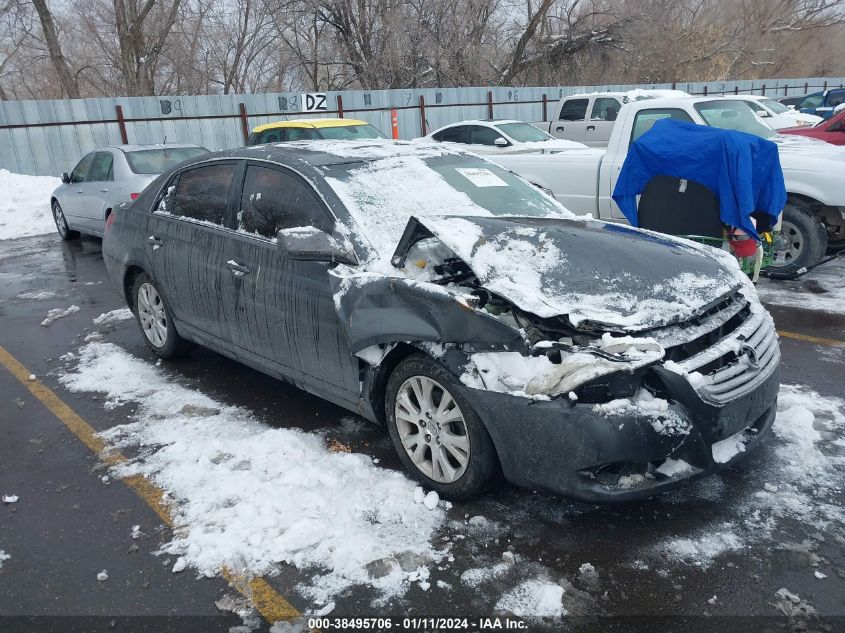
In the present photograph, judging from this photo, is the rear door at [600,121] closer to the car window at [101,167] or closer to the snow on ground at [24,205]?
the car window at [101,167]

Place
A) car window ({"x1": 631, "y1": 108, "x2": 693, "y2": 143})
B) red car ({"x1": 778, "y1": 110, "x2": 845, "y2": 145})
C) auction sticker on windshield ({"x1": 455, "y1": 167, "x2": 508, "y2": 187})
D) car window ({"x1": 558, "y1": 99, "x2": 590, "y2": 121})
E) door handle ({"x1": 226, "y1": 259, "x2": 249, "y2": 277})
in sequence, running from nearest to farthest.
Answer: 1. door handle ({"x1": 226, "y1": 259, "x2": 249, "y2": 277})
2. auction sticker on windshield ({"x1": 455, "y1": 167, "x2": 508, "y2": 187})
3. car window ({"x1": 631, "y1": 108, "x2": 693, "y2": 143})
4. red car ({"x1": 778, "y1": 110, "x2": 845, "y2": 145})
5. car window ({"x1": 558, "y1": 99, "x2": 590, "y2": 121})

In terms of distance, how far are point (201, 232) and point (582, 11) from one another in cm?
3306

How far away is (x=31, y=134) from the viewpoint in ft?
53.5

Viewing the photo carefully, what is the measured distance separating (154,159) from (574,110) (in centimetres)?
992

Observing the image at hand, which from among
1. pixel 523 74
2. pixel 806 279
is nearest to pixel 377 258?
pixel 806 279

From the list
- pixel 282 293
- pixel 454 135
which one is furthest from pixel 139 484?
pixel 454 135

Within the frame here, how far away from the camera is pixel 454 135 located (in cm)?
1391

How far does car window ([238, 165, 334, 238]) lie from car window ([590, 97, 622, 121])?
41.1ft

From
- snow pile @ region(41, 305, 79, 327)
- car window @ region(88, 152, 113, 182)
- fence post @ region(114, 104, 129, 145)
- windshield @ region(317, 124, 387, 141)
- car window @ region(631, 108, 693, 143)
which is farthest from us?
fence post @ region(114, 104, 129, 145)

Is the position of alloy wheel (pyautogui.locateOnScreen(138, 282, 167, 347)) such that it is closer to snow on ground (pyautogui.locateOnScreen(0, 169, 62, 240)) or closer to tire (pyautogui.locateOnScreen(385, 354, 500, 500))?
tire (pyautogui.locateOnScreen(385, 354, 500, 500))

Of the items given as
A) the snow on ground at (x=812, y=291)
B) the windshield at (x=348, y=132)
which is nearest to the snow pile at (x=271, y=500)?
the snow on ground at (x=812, y=291)

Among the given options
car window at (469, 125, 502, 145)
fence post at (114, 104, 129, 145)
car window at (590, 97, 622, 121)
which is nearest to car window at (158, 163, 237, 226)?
car window at (469, 125, 502, 145)

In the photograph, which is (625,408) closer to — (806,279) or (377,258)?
(377,258)

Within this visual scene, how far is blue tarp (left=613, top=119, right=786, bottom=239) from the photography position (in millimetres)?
5957
